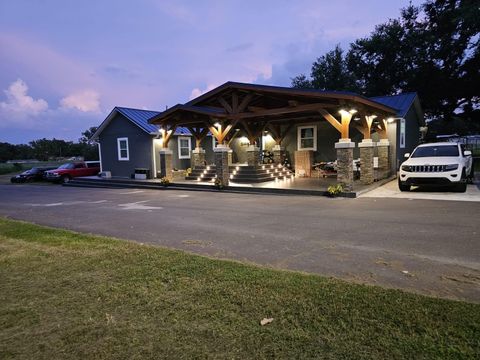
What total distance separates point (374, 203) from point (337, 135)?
26.7 feet

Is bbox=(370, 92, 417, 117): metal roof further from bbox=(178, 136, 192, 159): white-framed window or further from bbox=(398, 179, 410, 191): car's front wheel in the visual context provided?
bbox=(178, 136, 192, 159): white-framed window

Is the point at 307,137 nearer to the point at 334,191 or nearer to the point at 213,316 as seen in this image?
the point at 334,191

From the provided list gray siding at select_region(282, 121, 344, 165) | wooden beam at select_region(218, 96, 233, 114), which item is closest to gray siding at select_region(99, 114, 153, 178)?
wooden beam at select_region(218, 96, 233, 114)

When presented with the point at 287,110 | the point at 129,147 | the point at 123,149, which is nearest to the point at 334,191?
the point at 287,110

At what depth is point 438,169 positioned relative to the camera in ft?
32.9

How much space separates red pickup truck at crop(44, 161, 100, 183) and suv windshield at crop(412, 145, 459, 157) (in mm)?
20913

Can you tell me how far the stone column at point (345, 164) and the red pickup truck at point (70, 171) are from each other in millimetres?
18400

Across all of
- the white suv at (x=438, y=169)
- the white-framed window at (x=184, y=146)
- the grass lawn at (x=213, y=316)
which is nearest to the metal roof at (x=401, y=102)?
the white suv at (x=438, y=169)

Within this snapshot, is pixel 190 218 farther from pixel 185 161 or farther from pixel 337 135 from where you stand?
pixel 185 161

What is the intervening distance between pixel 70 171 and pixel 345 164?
62.6 feet

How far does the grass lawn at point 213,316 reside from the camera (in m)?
2.30

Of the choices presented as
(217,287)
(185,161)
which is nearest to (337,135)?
(185,161)

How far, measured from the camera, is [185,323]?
2674 mm

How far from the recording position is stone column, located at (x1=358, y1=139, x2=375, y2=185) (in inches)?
489
